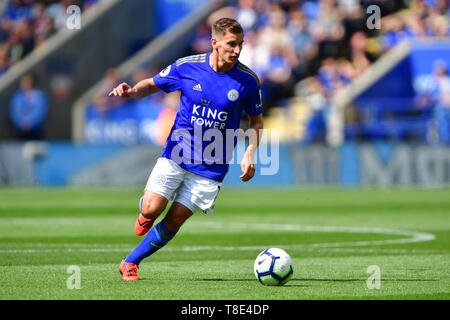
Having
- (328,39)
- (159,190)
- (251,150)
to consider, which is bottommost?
(159,190)

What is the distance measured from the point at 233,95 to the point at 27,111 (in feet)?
69.3

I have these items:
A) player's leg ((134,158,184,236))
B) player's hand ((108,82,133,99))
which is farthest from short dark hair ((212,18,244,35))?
player's leg ((134,158,184,236))

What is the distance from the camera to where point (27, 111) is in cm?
2772

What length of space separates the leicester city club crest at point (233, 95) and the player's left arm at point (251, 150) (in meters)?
0.32

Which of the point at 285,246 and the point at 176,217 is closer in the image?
the point at 176,217

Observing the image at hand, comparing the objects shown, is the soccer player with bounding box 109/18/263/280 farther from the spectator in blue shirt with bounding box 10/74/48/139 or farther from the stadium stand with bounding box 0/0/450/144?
the spectator in blue shirt with bounding box 10/74/48/139

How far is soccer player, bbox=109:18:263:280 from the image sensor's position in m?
7.56

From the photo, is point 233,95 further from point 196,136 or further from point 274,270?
point 274,270

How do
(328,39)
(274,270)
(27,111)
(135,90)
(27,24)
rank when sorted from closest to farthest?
(274,270)
(135,90)
(27,111)
(328,39)
(27,24)

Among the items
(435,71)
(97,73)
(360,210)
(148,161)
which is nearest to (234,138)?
(360,210)

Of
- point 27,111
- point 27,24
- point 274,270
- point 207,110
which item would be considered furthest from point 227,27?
point 27,24
